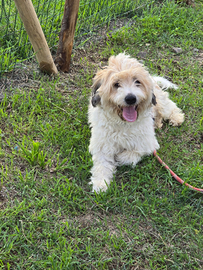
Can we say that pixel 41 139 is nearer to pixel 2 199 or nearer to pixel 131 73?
pixel 2 199

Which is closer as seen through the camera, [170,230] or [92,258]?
[92,258]

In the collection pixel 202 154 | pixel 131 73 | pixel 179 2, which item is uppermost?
pixel 131 73

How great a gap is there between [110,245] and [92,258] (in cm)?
19

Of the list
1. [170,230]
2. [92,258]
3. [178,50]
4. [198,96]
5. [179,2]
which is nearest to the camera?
[92,258]

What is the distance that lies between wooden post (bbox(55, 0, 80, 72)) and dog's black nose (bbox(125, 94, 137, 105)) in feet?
5.77

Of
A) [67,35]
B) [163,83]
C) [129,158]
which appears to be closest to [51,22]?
[67,35]

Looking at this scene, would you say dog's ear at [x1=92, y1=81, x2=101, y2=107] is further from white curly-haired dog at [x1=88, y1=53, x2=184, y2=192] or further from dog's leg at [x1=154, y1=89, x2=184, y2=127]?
dog's leg at [x1=154, y1=89, x2=184, y2=127]

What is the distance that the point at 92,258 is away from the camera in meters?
2.48

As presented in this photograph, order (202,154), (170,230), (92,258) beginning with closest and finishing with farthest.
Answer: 1. (92,258)
2. (170,230)
3. (202,154)

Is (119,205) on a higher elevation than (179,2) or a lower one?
lower

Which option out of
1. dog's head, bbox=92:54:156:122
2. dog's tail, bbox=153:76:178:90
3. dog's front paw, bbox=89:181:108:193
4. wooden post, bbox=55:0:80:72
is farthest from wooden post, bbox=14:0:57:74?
dog's front paw, bbox=89:181:108:193

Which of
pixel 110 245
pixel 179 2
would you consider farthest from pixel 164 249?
pixel 179 2

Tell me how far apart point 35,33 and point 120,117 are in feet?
5.54

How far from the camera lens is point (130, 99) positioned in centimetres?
285
